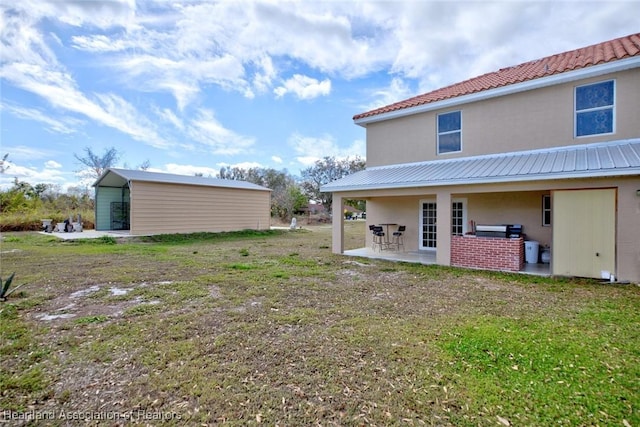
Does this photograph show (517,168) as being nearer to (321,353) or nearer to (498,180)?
(498,180)

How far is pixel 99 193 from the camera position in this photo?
59.8ft

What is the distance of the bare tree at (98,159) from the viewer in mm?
28087

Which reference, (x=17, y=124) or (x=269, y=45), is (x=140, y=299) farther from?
(x=17, y=124)

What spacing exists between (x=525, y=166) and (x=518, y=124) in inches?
83.2

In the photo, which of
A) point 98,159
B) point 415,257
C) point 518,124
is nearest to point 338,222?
point 415,257

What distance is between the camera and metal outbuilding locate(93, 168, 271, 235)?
15125mm

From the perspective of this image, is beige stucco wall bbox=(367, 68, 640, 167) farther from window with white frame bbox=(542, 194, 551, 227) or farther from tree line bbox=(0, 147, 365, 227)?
tree line bbox=(0, 147, 365, 227)

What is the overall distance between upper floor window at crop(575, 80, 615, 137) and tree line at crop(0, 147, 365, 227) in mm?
8664

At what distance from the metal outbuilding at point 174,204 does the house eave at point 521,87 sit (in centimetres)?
1063

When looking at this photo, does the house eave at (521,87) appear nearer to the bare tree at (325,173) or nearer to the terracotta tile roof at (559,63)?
the terracotta tile roof at (559,63)

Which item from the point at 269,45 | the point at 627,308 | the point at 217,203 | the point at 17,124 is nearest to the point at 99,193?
the point at 17,124

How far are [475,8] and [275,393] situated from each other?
38.5 feet

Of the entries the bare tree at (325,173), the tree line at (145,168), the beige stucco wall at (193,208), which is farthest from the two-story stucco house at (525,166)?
the bare tree at (325,173)

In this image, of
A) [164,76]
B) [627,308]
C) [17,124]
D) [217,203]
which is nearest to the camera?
[627,308]
